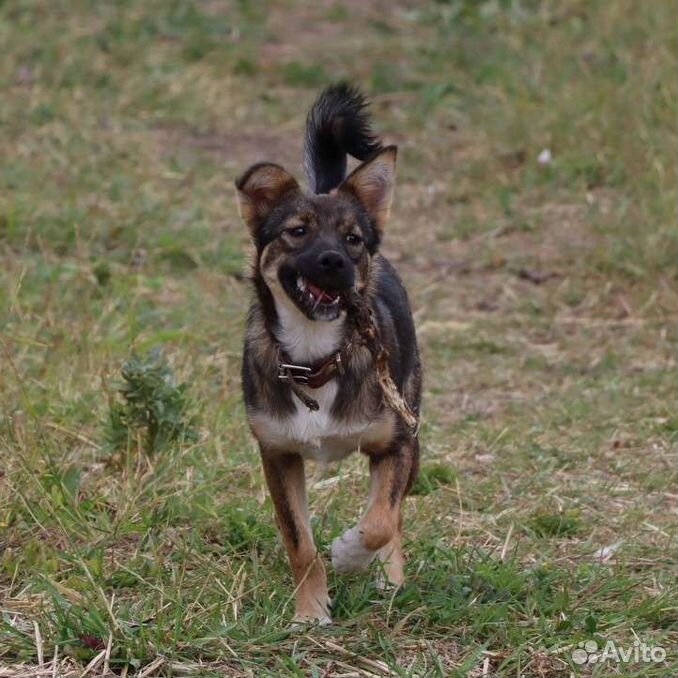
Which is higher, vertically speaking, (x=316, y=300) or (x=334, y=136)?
(x=334, y=136)

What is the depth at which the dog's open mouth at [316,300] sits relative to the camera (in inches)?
187

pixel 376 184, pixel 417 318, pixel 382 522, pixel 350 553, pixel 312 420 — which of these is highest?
pixel 376 184

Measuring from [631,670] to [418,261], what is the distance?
5181 mm

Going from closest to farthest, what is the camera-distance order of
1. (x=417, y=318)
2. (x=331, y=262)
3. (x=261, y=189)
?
(x=331, y=262)
(x=261, y=189)
(x=417, y=318)

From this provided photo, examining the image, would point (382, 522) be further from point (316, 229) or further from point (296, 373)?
point (316, 229)

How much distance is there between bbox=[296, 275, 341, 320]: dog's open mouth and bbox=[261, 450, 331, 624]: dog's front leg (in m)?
0.47

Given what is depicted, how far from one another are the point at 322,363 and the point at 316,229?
1.37ft

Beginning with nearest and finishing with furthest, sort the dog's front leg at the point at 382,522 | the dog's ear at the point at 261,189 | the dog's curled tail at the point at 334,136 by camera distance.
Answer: the dog's front leg at the point at 382,522, the dog's ear at the point at 261,189, the dog's curled tail at the point at 334,136

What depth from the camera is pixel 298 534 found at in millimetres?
4820

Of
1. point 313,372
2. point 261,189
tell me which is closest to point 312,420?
point 313,372

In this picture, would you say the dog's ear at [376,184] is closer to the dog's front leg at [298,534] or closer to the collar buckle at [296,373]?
the collar buckle at [296,373]

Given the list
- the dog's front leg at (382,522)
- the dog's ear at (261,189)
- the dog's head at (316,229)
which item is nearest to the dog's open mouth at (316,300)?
the dog's head at (316,229)

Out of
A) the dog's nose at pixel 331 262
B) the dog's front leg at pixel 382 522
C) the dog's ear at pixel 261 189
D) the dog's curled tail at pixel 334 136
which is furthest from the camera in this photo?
the dog's curled tail at pixel 334 136

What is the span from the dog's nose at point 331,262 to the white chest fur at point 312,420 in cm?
25
